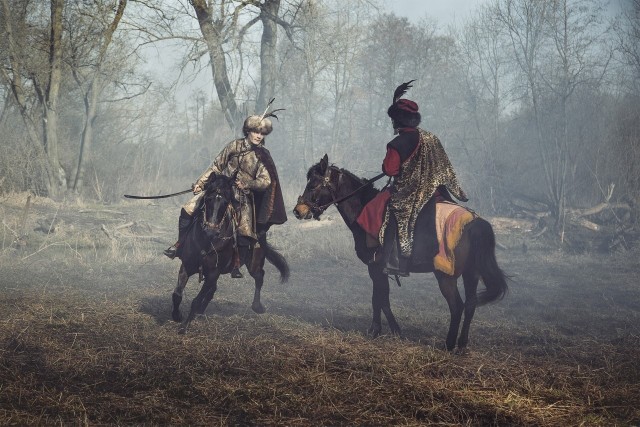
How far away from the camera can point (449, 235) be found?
6.42 metres

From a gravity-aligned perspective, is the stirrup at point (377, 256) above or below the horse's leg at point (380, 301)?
above

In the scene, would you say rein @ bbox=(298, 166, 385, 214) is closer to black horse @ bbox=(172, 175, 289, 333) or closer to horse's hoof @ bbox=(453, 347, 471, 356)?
black horse @ bbox=(172, 175, 289, 333)

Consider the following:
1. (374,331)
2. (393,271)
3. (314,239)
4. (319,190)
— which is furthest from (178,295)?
(314,239)

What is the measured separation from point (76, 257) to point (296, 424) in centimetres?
990

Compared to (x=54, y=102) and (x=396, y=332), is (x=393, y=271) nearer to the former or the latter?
(x=396, y=332)

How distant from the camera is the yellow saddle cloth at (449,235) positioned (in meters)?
6.41

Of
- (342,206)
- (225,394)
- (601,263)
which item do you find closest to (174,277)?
(342,206)

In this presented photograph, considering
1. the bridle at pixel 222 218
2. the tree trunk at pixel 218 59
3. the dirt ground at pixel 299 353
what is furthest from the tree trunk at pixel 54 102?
the bridle at pixel 222 218

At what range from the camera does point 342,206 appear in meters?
7.29

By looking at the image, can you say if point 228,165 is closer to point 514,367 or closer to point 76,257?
point 514,367

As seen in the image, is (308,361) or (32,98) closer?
(308,361)

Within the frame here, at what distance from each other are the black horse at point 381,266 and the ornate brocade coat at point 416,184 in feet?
0.62

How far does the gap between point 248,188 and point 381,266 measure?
1940 millimetres

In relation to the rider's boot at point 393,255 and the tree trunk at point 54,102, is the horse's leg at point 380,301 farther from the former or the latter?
the tree trunk at point 54,102
